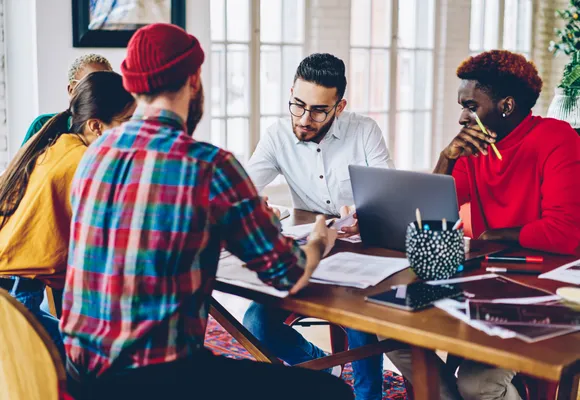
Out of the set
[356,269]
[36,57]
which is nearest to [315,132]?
[356,269]

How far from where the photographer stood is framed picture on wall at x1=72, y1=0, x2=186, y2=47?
13.5ft

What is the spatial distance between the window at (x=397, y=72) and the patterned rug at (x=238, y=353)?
104 inches

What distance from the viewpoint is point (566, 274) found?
1.91 meters

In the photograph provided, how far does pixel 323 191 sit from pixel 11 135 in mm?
2006

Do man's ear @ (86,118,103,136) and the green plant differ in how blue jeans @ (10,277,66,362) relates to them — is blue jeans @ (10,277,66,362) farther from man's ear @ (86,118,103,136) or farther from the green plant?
the green plant

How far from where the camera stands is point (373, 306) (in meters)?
1.66

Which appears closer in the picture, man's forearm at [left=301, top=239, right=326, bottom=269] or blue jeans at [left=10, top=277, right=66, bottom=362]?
man's forearm at [left=301, top=239, right=326, bottom=269]

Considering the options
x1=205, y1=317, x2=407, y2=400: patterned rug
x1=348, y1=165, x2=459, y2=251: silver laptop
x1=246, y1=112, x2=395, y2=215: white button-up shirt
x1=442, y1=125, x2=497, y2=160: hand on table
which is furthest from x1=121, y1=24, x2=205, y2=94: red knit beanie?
x1=205, y1=317, x2=407, y2=400: patterned rug

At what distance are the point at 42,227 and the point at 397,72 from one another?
4650 millimetres

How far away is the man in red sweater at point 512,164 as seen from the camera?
2252mm

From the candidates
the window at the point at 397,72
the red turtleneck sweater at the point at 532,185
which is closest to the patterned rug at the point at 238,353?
the red turtleneck sweater at the point at 532,185

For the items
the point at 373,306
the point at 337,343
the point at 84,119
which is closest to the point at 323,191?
the point at 337,343

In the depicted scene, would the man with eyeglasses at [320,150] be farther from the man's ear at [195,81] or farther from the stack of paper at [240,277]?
the man's ear at [195,81]

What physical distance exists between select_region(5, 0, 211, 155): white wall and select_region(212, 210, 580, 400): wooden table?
2553mm
